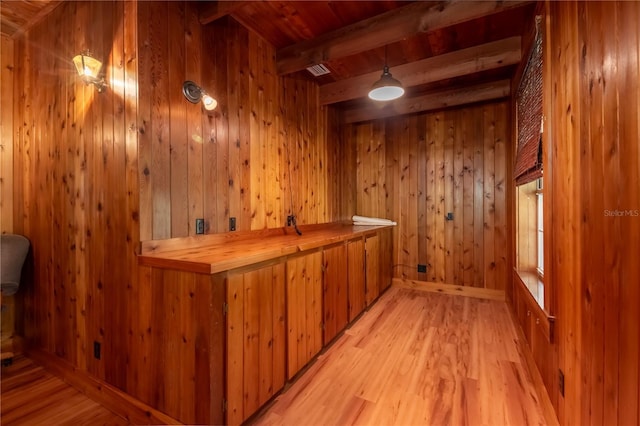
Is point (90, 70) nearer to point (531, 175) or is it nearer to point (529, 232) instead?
point (531, 175)

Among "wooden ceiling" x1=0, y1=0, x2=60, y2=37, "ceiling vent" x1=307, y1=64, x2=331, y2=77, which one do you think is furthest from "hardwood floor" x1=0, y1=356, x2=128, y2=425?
"ceiling vent" x1=307, y1=64, x2=331, y2=77

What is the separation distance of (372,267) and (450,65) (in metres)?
2.33

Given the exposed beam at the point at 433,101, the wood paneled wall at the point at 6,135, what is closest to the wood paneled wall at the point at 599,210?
the exposed beam at the point at 433,101

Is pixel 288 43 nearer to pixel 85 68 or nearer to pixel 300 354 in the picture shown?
pixel 85 68

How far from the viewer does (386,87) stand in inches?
92.8

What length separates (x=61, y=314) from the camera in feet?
6.57

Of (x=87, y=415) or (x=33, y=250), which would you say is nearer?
(x=87, y=415)

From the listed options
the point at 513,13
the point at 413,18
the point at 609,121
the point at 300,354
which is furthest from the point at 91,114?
the point at 513,13

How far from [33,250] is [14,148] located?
964mm

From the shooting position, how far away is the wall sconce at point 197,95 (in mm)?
1820

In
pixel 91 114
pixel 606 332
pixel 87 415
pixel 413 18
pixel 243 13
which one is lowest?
pixel 87 415

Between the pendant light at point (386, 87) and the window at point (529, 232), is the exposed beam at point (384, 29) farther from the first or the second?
the window at point (529, 232)

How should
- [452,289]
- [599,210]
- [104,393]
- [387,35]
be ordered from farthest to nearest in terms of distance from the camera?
[452,289] → [387,35] → [104,393] → [599,210]

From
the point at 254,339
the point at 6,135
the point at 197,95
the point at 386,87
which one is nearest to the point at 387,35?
the point at 386,87
